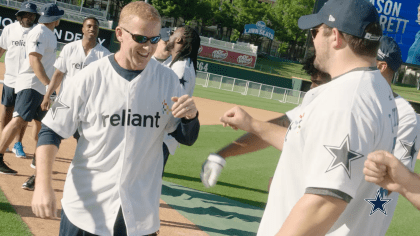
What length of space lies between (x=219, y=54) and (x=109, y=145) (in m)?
52.0

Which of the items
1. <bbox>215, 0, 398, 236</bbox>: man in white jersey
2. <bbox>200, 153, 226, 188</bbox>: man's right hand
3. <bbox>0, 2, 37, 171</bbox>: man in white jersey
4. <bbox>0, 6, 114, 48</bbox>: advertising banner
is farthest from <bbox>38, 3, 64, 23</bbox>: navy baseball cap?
<bbox>0, 6, 114, 48</bbox>: advertising banner

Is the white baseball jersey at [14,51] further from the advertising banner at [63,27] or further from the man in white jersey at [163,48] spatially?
the advertising banner at [63,27]

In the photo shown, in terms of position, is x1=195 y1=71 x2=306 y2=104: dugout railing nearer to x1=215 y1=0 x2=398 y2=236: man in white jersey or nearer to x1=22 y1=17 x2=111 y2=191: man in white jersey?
x1=22 y1=17 x2=111 y2=191: man in white jersey

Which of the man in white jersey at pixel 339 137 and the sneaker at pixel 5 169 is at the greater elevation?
the man in white jersey at pixel 339 137

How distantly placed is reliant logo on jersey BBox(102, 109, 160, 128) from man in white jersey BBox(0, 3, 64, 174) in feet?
12.9

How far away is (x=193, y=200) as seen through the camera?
667 centimetres

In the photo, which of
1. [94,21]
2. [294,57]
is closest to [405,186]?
[94,21]

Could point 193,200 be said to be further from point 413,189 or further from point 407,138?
point 413,189

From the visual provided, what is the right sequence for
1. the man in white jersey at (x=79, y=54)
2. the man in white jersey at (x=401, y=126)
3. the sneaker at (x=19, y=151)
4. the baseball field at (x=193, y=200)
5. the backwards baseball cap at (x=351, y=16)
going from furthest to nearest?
the sneaker at (x=19, y=151) < the man in white jersey at (x=79, y=54) < the baseball field at (x=193, y=200) < the man in white jersey at (x=401, y=126) < the backwards baseball cap at (x=351, y=16)

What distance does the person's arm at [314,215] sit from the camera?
173 centimetres

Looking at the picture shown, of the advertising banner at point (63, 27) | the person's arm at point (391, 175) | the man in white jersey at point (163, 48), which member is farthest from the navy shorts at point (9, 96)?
the advertising banner at point (63, 27)

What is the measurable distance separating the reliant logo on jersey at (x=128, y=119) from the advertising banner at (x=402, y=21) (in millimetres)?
18672

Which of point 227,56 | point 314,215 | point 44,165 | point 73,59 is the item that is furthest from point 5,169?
point 227,56

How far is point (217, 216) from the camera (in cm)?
614
